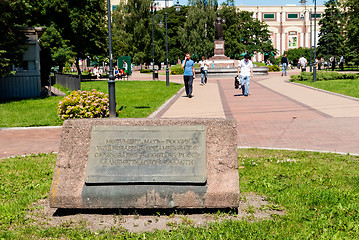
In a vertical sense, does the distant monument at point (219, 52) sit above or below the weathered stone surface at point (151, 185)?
above

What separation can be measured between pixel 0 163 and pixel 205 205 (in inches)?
177

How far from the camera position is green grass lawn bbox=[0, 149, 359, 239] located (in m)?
4.55

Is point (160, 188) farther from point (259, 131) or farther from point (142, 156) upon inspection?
point (259, 131)

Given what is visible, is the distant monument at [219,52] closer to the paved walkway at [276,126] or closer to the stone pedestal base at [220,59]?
the stone pedestal base at [220,59]

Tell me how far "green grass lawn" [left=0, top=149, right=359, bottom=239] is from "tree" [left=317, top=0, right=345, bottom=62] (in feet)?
219

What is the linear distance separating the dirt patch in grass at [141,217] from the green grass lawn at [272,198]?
95 mm

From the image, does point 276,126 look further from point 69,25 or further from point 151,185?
point 69,25

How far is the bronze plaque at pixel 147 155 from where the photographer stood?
5.08m

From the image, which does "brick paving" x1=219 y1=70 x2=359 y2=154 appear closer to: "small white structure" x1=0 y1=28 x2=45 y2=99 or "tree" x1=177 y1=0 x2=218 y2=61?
"small white structure" x1=0 y1=28 x2=45 y2=99

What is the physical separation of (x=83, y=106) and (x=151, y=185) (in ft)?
26.3

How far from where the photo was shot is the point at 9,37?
65.6ft

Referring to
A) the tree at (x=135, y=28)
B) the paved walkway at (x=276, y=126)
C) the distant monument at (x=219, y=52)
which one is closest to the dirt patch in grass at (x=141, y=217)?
the paved walkway at (x=276, y=126)

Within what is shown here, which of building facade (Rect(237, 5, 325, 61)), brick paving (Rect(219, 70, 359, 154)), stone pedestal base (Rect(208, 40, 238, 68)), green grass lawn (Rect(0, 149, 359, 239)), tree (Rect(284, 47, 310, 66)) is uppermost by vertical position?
building facade (Rect(237, 5, 325, 61))

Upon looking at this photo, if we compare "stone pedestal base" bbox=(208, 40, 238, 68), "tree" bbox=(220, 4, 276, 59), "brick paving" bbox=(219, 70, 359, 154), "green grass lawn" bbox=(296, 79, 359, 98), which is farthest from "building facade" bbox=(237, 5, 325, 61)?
"brick paving" bbox=(219, 70, 359, 154)
